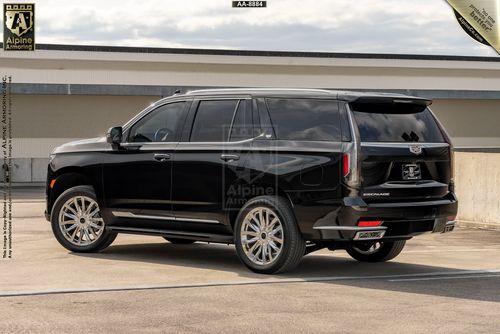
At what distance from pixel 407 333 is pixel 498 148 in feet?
126

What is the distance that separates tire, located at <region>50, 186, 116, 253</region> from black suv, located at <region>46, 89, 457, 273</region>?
182 millimetres

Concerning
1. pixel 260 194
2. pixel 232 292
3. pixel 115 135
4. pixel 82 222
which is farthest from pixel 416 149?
pixel 82 222

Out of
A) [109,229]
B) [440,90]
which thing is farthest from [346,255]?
[440,90]

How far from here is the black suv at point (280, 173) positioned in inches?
421

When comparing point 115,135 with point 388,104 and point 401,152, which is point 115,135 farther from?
point 401,152

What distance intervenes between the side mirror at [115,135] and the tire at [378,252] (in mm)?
3086

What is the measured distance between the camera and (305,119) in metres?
11.1

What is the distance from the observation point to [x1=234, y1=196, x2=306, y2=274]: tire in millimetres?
10914

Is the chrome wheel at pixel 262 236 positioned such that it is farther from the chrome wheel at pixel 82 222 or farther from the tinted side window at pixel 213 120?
the chrome wheel at pixel 82 222

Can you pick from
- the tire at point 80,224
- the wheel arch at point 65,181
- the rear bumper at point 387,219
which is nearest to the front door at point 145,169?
the tire at point 80,224

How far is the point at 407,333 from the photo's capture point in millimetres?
7988

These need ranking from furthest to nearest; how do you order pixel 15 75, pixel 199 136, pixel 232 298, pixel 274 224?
pixel 15 75
pixel 199 136
pixel 274 224
pixel 232 298

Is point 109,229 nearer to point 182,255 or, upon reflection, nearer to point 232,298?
point 182,255

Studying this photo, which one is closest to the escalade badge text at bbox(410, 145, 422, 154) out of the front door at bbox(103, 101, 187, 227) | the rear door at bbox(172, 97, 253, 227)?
the rear door at bbox(172, 97, 253, 227)
